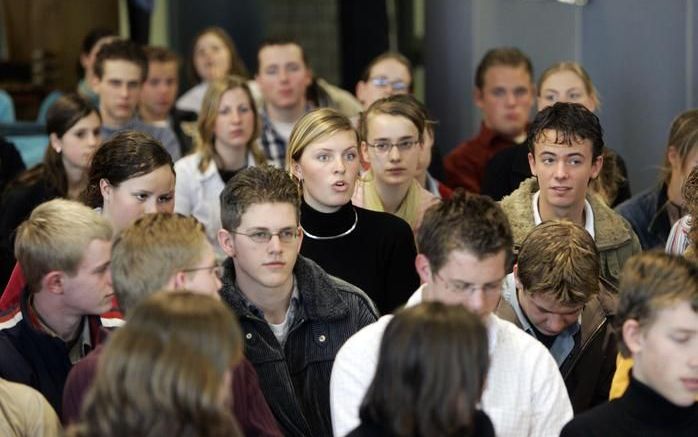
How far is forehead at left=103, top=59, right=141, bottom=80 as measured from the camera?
7062 mm

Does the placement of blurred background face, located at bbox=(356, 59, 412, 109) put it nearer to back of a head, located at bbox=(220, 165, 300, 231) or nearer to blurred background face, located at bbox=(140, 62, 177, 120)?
blurred background face, located at bbox=(140, 62, 177, 120)

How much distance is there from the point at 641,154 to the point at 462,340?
3733mm

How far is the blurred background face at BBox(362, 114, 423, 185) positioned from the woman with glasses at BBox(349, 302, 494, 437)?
7.46ft

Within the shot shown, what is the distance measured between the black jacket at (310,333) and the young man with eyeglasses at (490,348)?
521mm

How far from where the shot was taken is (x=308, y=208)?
191 inches

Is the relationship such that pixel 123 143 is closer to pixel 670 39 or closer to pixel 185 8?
pixel 670 39

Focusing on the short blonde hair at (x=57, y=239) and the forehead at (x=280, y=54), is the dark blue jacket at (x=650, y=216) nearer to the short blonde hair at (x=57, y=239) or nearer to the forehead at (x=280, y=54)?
the forehead at (x=280, y=54)

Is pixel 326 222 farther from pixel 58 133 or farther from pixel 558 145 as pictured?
pixel 58 133

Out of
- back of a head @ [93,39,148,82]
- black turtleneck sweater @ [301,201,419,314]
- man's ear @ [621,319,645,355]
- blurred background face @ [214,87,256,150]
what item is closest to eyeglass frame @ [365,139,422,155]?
black turtleneck sweater @ [301,201,419,314]

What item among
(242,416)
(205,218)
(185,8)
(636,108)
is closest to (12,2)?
(185,8)

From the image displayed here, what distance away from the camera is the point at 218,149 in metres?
6.38

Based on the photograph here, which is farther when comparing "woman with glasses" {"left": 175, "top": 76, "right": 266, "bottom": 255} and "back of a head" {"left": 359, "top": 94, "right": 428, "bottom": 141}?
"woman with glasses" {"left": 175, "top": 76, "right": 266, "bottom": 255}

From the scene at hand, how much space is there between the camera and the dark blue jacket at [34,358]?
3.88 m

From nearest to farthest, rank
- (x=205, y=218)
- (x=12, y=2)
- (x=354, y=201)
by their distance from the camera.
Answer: (x=354, y=201)
(x=205, y=218)
(x=12, y=2)
